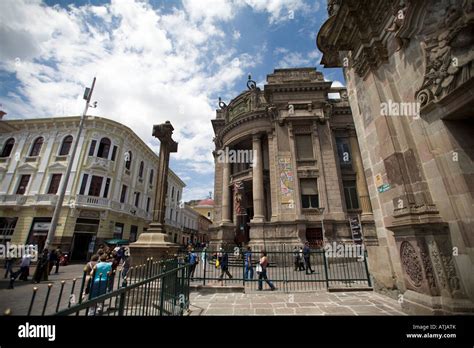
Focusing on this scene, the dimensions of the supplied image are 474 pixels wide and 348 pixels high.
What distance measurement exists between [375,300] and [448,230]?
298cm

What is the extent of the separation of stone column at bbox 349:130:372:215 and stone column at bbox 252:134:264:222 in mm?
8703

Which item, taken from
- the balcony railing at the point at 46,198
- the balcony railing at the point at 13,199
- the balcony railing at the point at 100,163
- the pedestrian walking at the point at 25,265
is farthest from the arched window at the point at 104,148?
the pedestrian walking at the point at 25,265

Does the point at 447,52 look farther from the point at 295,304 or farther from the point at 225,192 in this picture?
the point at 225,192

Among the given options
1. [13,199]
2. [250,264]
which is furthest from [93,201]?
[250,264]

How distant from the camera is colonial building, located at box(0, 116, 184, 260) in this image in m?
19.1

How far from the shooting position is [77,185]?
66.3 feet

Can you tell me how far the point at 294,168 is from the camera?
58.0 ft

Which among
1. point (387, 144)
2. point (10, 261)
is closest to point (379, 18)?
point (387, 144)

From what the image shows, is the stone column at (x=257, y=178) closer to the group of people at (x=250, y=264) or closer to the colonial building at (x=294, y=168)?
the colonial building at (x=294, y=168)

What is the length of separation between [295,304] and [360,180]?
16.3 metres

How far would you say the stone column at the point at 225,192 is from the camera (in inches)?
827

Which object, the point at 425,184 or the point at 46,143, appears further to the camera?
the point at 46,143

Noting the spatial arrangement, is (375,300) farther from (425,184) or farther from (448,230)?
(425,184)
